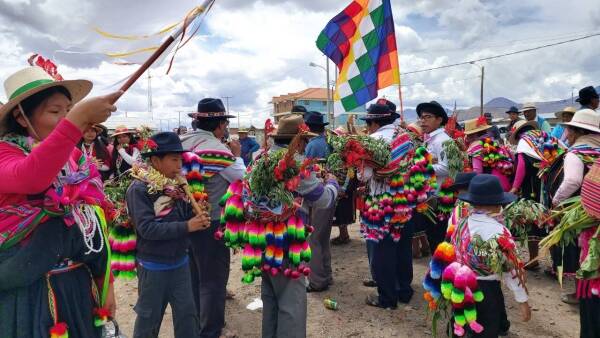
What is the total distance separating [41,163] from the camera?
5.21 ft

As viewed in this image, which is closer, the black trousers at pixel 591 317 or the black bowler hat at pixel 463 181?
the black trousers at pixel 591 317

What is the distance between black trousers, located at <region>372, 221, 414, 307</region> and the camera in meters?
4.81

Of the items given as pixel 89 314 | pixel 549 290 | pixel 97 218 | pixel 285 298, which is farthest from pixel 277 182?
pixel 549 290

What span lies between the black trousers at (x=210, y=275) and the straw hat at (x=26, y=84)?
7.55 feet

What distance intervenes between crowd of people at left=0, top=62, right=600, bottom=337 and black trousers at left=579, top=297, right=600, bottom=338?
0.01m

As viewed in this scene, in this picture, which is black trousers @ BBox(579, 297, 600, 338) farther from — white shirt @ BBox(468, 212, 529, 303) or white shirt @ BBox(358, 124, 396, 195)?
white shirt @ BBox(358, 124, 396, 195)

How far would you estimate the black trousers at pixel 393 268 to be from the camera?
481 cm

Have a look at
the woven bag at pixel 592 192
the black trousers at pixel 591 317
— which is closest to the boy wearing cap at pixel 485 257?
the woven bag at pixel 592 192

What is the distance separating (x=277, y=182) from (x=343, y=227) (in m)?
4.73

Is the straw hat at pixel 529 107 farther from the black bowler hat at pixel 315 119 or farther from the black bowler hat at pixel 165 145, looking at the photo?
the black bowler hat at pixel 165 145

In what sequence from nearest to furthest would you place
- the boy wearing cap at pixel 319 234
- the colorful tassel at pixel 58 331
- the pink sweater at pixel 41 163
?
the pink sweater at pixel 41 163 < the colorful tassel at pixel 58 331 < the boy wearing cap at pixel 319 234

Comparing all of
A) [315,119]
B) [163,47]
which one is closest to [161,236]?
[163,47]

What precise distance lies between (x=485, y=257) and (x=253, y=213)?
6.12ft

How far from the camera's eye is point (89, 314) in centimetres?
222
